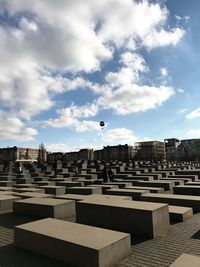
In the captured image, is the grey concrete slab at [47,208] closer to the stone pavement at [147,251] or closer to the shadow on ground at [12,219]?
the shadow on ground at [12,219]

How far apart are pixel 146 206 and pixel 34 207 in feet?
11.8

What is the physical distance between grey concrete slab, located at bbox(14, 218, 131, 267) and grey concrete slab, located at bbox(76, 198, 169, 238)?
4.44 feet

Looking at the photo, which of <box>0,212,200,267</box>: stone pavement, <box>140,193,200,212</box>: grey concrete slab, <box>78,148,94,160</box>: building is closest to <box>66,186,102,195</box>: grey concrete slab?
<box>140,193,200,212</box>: grey concrete slab

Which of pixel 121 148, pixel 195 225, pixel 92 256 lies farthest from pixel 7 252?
pixel 121 148

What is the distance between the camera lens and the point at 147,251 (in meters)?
5.60

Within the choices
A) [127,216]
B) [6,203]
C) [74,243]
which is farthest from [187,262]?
[6,203]

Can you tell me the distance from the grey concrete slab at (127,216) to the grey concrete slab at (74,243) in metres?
1.35

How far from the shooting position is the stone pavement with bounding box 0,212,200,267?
4988 millimetres

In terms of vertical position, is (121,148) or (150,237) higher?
(121,148)

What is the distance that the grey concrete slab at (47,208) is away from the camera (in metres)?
8.38

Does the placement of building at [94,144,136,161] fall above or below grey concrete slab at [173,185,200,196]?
above

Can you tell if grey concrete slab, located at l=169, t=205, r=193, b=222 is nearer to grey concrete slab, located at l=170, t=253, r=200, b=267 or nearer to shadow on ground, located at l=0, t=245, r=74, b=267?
grey concrete slab, located at l=170, t=253, r=200, b=267

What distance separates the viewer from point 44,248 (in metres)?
5.36

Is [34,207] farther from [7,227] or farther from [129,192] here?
[129,192]
